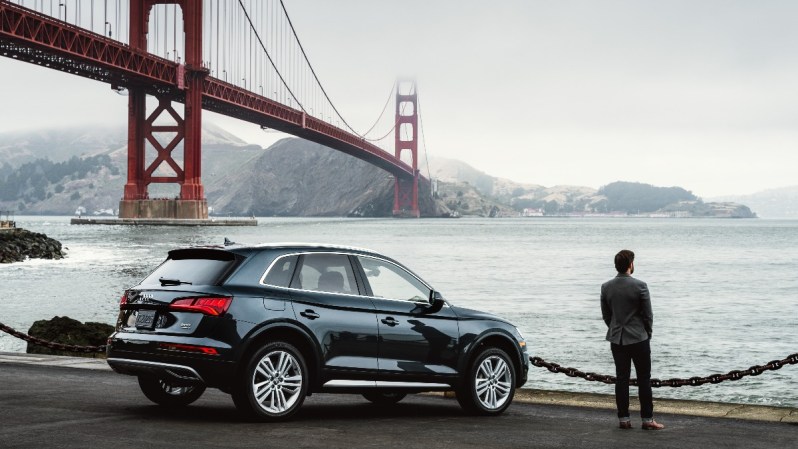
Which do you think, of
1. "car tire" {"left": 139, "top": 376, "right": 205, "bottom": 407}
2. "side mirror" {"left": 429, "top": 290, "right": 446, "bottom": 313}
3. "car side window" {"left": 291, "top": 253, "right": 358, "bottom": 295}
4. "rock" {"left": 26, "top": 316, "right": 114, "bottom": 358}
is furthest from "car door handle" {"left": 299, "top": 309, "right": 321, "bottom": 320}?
"rock" {"left": 26, "top": 316, "right": 114, "bottom": 358}

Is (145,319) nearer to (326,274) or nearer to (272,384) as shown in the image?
(272,384)

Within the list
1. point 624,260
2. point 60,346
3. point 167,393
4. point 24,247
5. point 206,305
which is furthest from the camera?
point 24,247

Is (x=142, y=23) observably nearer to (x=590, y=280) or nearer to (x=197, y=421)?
(x=590, y=280)

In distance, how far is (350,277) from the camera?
30.5ft

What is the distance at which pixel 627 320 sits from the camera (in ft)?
29.1

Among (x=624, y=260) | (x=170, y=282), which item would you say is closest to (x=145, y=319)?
(x=170, y=282)

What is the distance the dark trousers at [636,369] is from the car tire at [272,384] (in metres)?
2.51

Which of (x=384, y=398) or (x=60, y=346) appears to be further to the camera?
(x=60, y=346)

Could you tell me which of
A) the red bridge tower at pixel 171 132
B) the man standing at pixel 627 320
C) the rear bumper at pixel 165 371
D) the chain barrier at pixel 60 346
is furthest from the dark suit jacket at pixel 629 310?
the red bridge tower at pixel 171 132

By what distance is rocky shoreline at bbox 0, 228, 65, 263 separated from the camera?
5644cm

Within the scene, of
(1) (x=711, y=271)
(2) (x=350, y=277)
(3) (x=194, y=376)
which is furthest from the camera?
(1) (x=711, y=271)

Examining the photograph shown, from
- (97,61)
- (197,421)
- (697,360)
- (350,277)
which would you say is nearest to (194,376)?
(197,421)

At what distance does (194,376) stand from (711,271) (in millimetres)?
53997

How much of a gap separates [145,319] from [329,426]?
1676 mm
